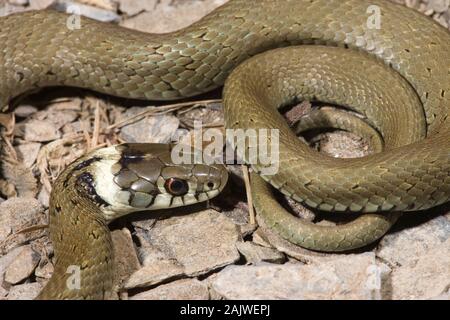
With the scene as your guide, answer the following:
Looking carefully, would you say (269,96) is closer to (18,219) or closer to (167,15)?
(167,15)

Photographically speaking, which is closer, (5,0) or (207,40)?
(207,40)

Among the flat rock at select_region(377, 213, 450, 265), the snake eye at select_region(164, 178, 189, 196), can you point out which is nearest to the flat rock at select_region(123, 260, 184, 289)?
the snake eye at select_region(164, 178, 189, 196)

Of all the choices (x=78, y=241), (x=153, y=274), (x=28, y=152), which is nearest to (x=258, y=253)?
(x=153, y=274)

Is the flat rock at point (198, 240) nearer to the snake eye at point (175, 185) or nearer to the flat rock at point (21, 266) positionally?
the snake eye at point (175, 185)
